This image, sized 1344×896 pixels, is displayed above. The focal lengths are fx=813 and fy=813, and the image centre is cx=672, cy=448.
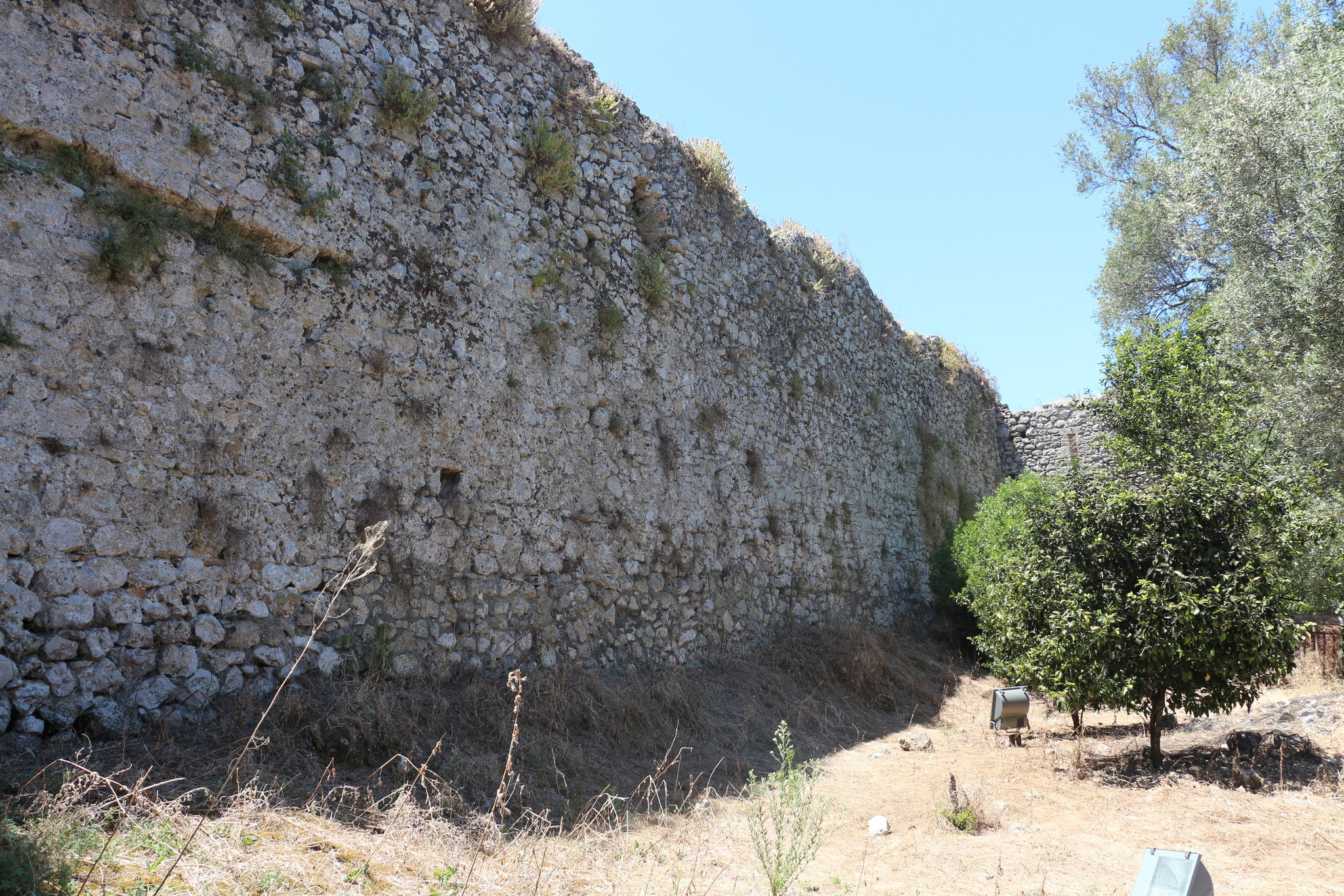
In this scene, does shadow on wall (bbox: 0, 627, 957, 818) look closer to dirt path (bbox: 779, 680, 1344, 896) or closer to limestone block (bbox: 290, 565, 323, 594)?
limestone block (bbox: 290, 565, 323, 594)

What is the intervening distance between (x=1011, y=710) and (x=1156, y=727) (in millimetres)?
1686

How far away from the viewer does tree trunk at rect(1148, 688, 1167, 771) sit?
7078 millimetres

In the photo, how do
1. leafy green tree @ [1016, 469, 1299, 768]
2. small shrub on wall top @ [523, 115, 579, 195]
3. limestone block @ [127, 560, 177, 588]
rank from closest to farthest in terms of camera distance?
limestone block @ [127, 560, 177, 588]
leafy green tree @ [1016, 469, 1299, 768]
small shrub on wall top @ [523, 115, 579, 195]

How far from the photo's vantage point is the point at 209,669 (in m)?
4.81

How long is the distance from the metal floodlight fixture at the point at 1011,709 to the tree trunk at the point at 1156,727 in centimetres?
148

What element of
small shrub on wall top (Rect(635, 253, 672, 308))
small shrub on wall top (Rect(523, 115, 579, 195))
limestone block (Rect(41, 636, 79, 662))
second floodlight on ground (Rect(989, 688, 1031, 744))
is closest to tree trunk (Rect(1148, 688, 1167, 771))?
second floodlight on ground (Rect(989, 688, 1031, 744))

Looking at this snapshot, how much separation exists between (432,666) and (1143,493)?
6.30 m

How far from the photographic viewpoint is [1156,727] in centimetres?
Answer: 709

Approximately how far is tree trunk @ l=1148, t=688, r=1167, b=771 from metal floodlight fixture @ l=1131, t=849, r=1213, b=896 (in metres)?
4.96

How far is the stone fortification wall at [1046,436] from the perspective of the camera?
18.8m

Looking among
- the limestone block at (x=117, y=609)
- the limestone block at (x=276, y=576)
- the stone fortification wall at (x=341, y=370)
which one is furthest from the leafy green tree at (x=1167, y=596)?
the limestone block at (x=117, y=609)

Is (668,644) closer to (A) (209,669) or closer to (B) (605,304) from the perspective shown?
(B) (605,304)

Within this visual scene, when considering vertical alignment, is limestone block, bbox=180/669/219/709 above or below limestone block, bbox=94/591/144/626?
below

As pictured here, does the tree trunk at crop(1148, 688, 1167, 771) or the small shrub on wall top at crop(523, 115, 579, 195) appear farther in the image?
the small shrub on wall top at crop(523, 115, 579, 195)
